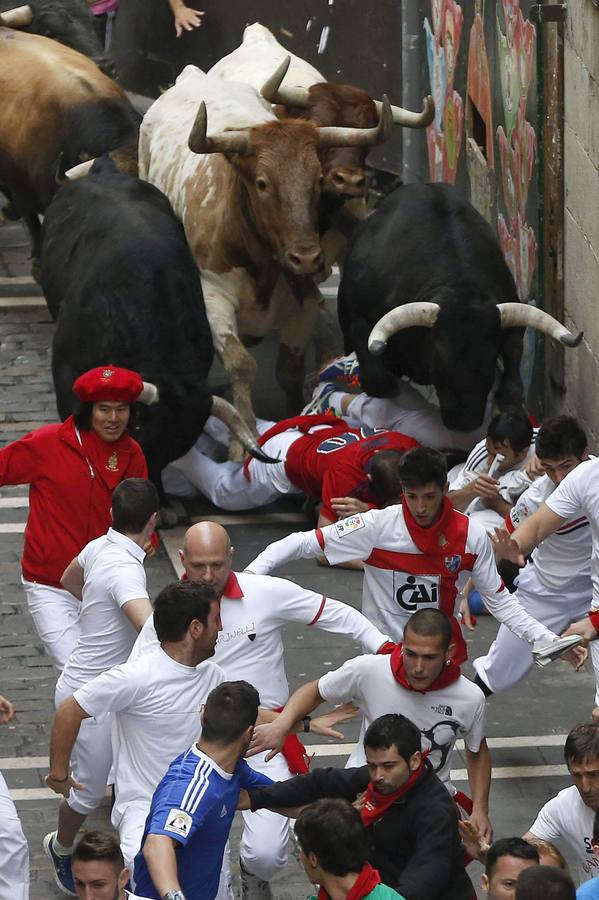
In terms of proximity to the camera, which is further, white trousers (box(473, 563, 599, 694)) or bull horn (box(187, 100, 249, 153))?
bull horn (box(187, 100, 249, 153))

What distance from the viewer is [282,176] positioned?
12.3 meters

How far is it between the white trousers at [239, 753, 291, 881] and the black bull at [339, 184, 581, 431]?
472cm

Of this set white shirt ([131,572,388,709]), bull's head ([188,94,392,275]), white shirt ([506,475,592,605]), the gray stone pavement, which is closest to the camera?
white shirt ([131,572,388,709])

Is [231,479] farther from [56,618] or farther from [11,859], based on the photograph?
[11,859]

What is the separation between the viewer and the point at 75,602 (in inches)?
343

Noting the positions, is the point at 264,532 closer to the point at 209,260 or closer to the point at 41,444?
the point at 209,260

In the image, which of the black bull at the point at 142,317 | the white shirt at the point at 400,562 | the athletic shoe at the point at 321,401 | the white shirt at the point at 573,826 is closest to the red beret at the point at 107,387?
the white shirt at the point at 400,562

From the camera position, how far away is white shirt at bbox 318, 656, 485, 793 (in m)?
7.04

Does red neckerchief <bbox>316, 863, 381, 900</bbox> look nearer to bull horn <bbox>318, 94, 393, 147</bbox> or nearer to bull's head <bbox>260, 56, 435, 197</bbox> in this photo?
bull horn <bbox>318, 94, 393, 147</bbox>

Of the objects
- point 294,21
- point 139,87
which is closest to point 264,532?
point 294,21

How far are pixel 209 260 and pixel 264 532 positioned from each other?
2026 millimetres

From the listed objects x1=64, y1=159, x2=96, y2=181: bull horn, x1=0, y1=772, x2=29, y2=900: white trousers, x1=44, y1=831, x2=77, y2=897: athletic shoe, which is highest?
x1=0, y1=772, x2=29, y2=900: white trousers

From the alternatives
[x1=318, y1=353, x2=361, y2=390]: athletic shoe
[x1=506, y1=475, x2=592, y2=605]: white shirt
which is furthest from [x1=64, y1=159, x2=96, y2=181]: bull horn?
[x1=506, y1=475, x2=592, y2=605]: white shirt

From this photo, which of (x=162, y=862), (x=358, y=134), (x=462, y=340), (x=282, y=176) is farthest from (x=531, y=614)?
(x=358, y=134)
